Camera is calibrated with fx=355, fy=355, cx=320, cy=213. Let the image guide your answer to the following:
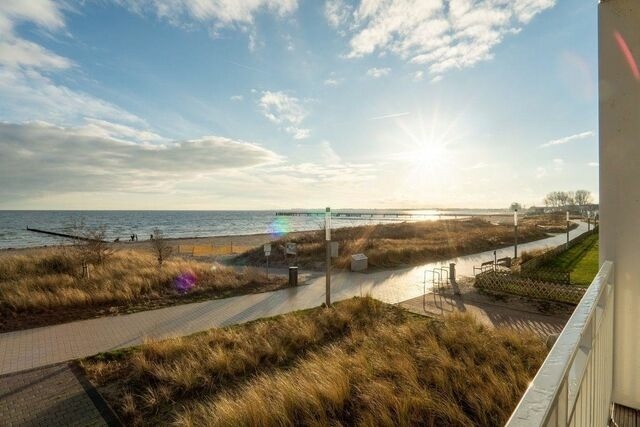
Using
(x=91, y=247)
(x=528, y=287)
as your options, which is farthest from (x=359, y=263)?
(x=91, y=247)

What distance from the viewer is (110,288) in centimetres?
1179

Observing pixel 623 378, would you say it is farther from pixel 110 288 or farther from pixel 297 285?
pixel 110 288

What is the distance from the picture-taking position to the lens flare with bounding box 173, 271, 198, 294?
1289 centimetres

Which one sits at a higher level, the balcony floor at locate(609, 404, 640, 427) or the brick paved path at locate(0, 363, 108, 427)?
the balcony floor at locate(609, 404, 640, 427)

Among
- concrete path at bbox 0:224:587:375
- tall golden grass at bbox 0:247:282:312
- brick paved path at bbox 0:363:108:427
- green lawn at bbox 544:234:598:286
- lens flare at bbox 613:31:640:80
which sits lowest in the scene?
concrete path at bbox 0:224:587:375

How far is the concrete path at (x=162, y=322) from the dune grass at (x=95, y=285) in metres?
1.04

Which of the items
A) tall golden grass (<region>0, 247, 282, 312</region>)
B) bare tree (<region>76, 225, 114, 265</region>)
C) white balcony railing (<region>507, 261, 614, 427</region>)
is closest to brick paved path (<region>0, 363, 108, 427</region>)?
tall golden grass (<region>0, 247, 282, 312</region>)

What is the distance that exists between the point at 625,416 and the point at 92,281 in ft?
46.7

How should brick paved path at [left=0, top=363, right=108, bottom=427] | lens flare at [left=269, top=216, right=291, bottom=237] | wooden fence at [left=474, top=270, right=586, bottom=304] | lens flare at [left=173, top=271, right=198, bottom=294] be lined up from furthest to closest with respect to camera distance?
1. lens flare at [left=269, top=216, right=291, bottom=237]
2. lens flare at [left=173, top=271, right=198, bottom=294]
3. wooden fence at [left=474, top=270, right=586, bottom=304]
4. brick paved path at [left=0, top=363, right=108, bottom=427]

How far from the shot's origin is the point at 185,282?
13.5 m

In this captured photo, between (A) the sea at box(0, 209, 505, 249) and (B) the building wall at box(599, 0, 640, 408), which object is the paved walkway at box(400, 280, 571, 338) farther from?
(A) the sea at box(0, 209, 505, 249)

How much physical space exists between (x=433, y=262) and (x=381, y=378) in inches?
610

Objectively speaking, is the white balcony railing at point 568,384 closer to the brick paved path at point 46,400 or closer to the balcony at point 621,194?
the balcony at point 621,194

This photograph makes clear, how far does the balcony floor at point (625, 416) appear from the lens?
343 centimetres
